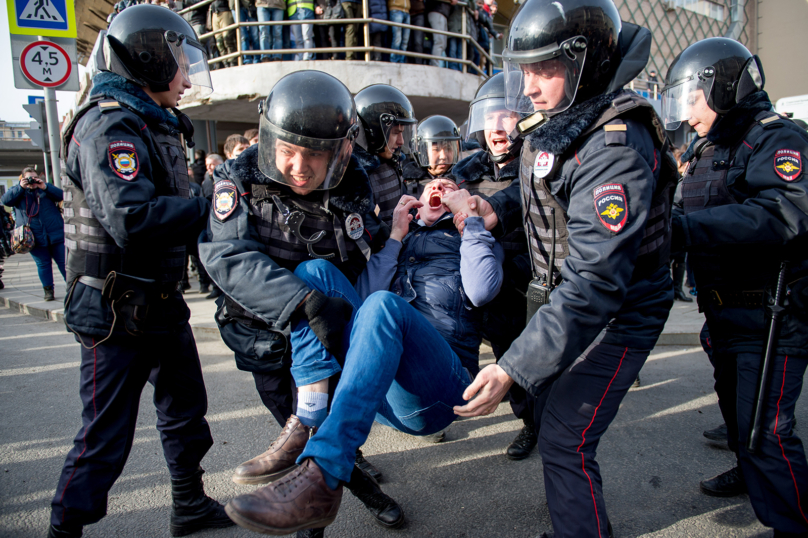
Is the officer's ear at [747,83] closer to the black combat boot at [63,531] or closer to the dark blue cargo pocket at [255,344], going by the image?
the dark blue cargo pocket at [255,344]

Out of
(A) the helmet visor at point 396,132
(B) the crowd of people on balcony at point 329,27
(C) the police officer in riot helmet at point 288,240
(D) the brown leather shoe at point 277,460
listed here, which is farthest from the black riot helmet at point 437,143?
(B) the crowd of people on balcony at point 329,27

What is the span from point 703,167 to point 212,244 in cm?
219

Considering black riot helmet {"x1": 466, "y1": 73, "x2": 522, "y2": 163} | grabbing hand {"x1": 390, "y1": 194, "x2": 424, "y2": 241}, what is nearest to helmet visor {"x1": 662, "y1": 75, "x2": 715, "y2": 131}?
black riot helmet {"x1": 466, "y1": 73, "x2": 522, "y2": 163}

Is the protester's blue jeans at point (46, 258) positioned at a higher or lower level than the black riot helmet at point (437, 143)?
lower

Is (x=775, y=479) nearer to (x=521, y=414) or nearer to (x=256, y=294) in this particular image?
(x=521, y=414)

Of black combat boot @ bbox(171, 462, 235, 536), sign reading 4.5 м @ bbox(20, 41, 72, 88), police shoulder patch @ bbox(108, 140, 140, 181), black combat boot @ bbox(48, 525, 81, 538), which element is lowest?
black combat boot @ bbox(171, 462, 235, 536)

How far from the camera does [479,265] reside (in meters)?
2.12

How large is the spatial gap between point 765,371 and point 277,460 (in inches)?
72.4

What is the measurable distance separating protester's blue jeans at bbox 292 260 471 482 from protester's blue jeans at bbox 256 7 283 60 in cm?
840

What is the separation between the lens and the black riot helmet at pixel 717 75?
2.22m

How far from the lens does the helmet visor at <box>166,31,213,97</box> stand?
82.0 inches

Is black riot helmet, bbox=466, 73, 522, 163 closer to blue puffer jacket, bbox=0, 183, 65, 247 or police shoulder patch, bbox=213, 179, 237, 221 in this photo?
police shoulder patch, bbox=213, 179, 237, 221

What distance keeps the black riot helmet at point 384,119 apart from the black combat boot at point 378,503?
2004mm

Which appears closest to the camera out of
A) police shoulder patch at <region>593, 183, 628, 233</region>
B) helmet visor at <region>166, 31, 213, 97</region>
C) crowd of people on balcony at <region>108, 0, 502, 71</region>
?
police shoulder patch at <region>593, 183, 628, 233</region>
